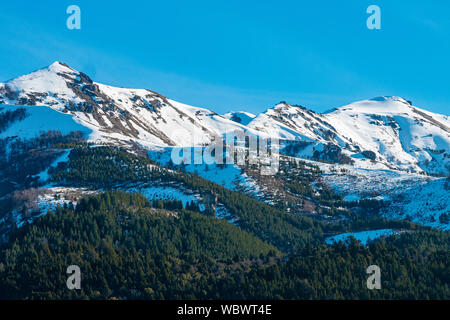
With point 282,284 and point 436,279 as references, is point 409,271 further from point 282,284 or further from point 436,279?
point 282,284

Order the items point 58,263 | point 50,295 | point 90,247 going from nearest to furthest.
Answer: point 50,295 < point 58,263 < point 90,247

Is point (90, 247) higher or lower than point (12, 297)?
higher

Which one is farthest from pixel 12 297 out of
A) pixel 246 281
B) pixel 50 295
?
pixel 246 281
